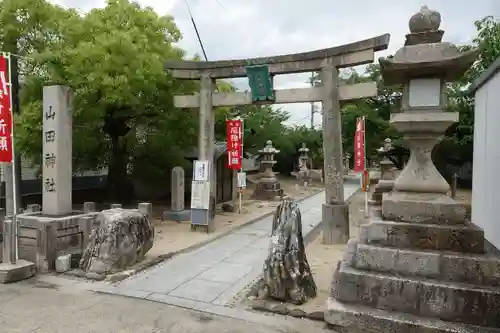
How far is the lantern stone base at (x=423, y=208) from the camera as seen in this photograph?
480cm

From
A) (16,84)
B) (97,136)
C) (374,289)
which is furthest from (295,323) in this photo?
(16,84)

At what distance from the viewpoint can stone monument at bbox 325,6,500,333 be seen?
437 cm

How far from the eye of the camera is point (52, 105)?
736cm

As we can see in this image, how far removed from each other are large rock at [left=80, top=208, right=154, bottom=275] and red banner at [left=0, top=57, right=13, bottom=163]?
6.48 feet

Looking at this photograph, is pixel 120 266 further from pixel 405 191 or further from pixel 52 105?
pixel 405 191

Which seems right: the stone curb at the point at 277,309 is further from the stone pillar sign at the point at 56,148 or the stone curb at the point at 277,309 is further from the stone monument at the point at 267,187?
the stone monument at the point at 267,187

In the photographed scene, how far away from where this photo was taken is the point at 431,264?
15.2 feet

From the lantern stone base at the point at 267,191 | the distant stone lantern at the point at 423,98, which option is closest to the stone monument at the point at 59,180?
the distant stone lantern at the point at 423,98

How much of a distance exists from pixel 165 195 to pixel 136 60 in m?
9.84

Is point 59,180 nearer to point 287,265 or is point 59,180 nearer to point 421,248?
point 287,265

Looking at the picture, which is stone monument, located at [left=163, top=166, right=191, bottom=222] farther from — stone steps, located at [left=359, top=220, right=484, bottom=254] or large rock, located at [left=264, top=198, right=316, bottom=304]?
stone steps, located at [left=359, top=220, right=484, bottom=254]

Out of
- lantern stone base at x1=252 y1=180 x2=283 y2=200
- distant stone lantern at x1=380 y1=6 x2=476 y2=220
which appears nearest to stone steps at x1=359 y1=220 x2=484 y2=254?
distant stone lantern at x1=380 y1=6 x2=476 y2=220

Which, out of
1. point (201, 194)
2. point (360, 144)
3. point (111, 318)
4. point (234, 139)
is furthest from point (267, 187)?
point (111, 318)

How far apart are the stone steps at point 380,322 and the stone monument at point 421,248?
0.04 feet
